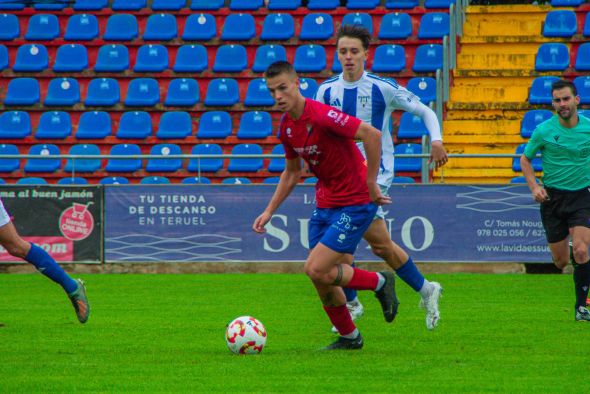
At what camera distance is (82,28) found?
72.9 ft

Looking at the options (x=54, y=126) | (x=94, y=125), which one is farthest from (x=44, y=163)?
(x=94, y=125)

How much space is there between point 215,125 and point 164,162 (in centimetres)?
144

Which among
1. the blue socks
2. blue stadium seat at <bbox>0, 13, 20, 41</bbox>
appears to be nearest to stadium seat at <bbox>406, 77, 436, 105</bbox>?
blue stadium seat at <bbox>0, 13, 20, 41</bbox>

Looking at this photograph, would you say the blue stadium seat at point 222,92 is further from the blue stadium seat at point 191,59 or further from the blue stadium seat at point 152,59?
the blue stadium seat at point 152,59

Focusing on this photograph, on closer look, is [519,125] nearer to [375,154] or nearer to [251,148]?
[251,148]

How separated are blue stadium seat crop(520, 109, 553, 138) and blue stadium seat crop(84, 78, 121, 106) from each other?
7872mm

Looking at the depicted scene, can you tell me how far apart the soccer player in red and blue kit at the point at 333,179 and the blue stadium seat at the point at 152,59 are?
1408 centimetres

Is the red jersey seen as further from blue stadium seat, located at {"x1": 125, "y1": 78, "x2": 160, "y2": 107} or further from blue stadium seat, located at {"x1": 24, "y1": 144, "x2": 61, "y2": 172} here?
blue stadium seat, located at {"x1": 125, "y1": 78, "x2": 160, "y2": 107}

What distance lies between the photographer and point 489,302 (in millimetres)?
11570

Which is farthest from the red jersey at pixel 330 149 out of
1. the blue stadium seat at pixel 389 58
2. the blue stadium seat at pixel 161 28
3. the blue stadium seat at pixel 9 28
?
the blue stadium seat at pixel 9 28

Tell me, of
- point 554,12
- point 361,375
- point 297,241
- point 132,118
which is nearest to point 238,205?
point 297,241

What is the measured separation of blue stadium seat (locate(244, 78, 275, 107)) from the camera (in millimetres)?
20391

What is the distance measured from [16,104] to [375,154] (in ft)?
51.1

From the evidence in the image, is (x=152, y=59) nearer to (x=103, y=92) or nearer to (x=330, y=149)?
(x=103, y=92)
